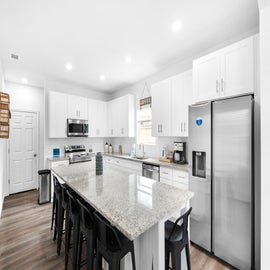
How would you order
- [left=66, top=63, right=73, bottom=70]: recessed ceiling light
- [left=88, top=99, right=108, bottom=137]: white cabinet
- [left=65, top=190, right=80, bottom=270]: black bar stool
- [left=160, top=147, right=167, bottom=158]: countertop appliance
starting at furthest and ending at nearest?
1. [left=88, top=99, right=108, bottom=137]: white cabinet
2. [left=160, top=147, right=167, bottom=158]: countertop appliance
3. [left=66, top=63, right=73, bottom=70]: recessed ceiling light
4. [left=65, top=190, right=80, bottom=270]: black bar stool

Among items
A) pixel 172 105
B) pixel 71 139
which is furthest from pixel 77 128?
pixel 172 105

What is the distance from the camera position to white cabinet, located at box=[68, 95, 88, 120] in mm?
4215

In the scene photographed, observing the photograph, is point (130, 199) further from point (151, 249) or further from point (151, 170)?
point (151, 170)

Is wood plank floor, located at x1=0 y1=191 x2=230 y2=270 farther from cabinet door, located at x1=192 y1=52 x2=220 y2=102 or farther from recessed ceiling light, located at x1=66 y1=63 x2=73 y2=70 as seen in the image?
recessed ceiling light, located at x1=66 y1=63 x2=73 y2=70

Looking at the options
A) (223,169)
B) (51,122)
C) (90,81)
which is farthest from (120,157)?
(223,169)

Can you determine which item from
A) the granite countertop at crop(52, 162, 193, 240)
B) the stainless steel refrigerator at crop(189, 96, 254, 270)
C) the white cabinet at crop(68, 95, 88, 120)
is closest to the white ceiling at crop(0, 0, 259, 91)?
the white cabinet at crop(68, 95, 88, 120)

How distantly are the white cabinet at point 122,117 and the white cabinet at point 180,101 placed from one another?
1520 millimetres

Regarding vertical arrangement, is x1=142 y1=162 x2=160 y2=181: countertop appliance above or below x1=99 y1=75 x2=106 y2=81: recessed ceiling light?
below

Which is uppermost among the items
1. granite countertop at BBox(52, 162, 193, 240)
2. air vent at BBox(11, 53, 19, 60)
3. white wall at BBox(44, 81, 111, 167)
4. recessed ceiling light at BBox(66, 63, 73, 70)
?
recessed ceiling light at BBox(66, 63, 73, 70)

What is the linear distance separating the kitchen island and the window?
7.50ft

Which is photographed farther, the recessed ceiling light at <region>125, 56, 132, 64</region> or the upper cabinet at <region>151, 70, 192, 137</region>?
the recessed ceiling light at <region>125, 56, 132, 64</region>

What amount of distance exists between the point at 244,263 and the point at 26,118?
5.44m

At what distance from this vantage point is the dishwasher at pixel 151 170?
9.74 feet

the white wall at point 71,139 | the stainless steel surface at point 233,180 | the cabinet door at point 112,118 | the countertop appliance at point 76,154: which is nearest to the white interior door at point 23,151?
the white wall at point 71,139
